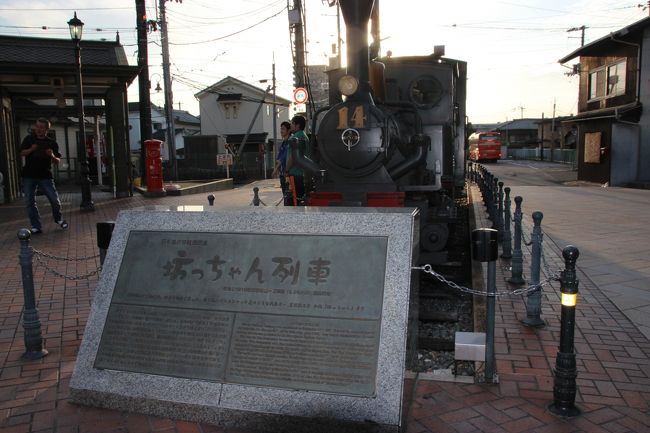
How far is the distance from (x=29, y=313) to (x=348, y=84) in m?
3.84

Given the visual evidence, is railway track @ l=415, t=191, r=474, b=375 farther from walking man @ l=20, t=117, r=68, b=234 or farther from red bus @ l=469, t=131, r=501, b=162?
red bus @ l=469, t=131, r=501, b=162

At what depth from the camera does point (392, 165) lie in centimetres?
648

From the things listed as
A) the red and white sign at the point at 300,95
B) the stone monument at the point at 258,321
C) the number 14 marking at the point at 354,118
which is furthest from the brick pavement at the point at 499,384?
the red and white sign at the point at 300,95

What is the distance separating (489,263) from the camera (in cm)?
347

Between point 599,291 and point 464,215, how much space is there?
21.5 feet

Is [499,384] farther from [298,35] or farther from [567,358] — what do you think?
[298,35]

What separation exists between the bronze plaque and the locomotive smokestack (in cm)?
313

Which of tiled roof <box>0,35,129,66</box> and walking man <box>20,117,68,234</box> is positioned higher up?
tiled roof <box>0,35,129,66</box>

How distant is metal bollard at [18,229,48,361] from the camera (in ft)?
13.0

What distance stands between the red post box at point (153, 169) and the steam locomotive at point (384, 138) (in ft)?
29.8

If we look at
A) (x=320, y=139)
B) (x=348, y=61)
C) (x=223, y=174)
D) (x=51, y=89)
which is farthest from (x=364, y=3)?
(x=223, y=174)

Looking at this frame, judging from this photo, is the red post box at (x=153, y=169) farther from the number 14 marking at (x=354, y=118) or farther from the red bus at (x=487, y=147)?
the red bus at (x=487, y=147)

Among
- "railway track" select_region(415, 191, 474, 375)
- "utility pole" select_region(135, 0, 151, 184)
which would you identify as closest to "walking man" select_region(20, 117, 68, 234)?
"railway track" select_region(415, 191, 474, 375)

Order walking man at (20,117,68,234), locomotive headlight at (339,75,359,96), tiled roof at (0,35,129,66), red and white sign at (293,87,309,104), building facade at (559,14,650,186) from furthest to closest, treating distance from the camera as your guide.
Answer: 1. building facade at (559,14,650,186)
2. red and white sign at (293,87,309,104)
3. tiled roof at (0,35,129,66)
4. walking man at (20,117,68,234)
5. locomotive headlight at (339,75,359,96)
